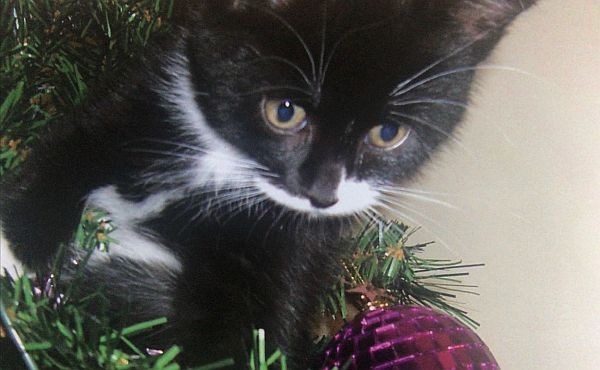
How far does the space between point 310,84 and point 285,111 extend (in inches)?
1.1

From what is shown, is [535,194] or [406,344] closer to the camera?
[406,344]

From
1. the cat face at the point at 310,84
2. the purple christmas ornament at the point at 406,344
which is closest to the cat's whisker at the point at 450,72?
the cat face at the point at 310,84

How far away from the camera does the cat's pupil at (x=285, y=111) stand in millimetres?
442

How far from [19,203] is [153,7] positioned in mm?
184

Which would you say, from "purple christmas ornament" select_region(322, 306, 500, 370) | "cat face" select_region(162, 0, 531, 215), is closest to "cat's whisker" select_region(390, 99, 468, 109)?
"cat face" select_region(162, 0, 531, 215)

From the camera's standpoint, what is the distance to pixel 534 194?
0.56 m

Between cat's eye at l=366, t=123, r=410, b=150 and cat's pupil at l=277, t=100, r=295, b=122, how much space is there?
68mm

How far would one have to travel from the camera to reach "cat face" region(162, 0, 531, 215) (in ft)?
1.44

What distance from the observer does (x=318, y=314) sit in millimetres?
495

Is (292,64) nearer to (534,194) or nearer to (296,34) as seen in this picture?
(296,34)

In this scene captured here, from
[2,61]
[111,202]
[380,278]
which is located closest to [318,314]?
[380,278]

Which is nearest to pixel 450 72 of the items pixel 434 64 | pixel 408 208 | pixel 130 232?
pixel 434 64

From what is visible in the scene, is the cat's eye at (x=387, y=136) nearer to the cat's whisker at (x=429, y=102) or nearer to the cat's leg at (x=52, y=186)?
the cat's whisker at (x=429, y=102)

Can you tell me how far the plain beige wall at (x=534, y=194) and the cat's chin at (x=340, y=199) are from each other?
0.21ft
